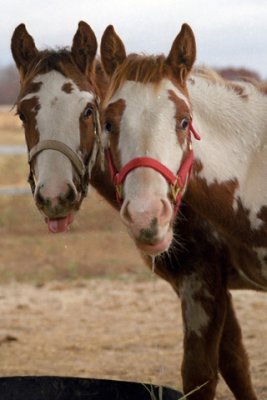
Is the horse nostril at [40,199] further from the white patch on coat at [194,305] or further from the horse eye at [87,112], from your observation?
the white patch on coat at [194,305]

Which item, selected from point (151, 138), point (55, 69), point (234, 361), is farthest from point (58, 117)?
point (234, 361)

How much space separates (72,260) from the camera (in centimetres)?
1100

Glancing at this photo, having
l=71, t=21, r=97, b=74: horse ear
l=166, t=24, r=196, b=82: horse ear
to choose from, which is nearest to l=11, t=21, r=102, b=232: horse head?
l=71, t=21, r=97, b=74: horse ear

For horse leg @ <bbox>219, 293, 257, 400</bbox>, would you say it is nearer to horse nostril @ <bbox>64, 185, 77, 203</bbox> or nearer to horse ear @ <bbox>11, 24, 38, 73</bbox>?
horse nostril @ <bbox>64, 185, 77, 203</bbox>

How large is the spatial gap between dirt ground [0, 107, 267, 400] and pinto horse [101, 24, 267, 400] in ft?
1.84

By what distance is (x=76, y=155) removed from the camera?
16.2 feet

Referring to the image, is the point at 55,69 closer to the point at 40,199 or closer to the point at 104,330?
the point at 40,199

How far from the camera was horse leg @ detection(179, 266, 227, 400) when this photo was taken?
511cm

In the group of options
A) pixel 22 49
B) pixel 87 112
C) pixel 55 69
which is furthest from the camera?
pixel 22 49

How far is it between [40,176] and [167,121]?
0.84 m

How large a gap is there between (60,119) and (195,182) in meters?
0.84

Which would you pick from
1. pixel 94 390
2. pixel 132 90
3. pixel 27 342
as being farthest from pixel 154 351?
pixel 132 90

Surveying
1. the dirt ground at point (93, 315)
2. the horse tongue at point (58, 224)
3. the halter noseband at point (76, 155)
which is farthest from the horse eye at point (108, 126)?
the dirt ground at point (93, 315)

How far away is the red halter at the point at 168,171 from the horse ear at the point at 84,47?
106 cm
